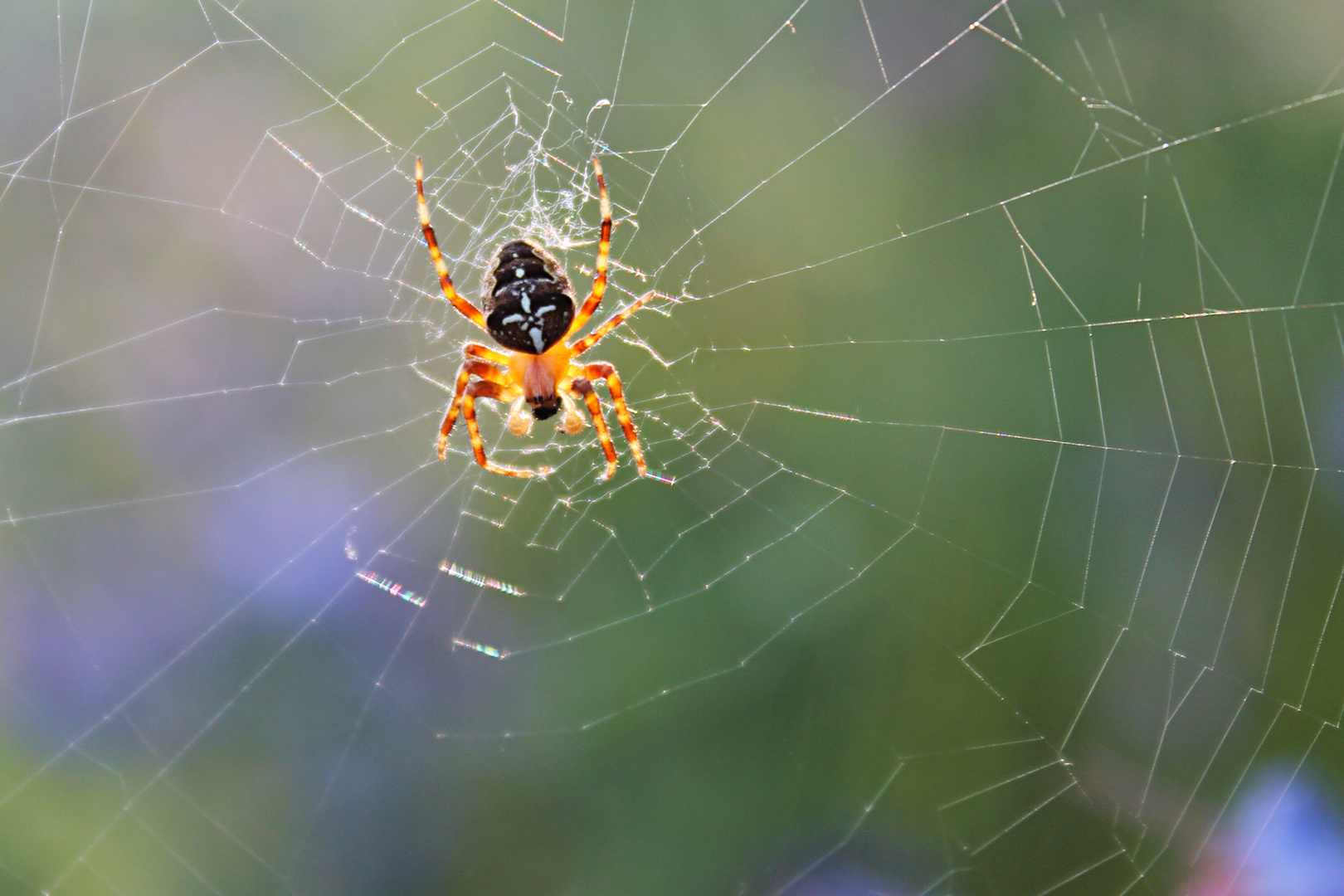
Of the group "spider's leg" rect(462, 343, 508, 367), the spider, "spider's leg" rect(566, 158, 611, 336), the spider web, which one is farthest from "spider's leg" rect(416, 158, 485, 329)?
the spider web

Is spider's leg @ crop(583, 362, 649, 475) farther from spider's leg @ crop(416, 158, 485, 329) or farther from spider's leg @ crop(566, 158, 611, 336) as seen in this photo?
spider's leg @ crop(416, 158, 485, 329)

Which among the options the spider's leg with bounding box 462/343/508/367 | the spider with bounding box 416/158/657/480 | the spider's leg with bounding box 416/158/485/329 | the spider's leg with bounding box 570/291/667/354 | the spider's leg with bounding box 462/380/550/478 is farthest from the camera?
the spider's leg with bounding box 462/343/508/367

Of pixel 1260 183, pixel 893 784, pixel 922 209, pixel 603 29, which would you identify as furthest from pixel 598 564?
pixel 1260 183

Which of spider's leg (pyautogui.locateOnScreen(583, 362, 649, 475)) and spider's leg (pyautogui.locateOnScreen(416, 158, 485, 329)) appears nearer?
spider's leg (pyautogui.locateOnScreen(416, 158, 485, 329))

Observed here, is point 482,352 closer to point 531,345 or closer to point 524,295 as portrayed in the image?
Answer: point 531,345

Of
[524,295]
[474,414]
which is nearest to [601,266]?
[524,295]

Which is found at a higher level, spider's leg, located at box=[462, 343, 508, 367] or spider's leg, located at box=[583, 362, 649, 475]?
spider's leg, located at box=[462, 343, 508, 367]
